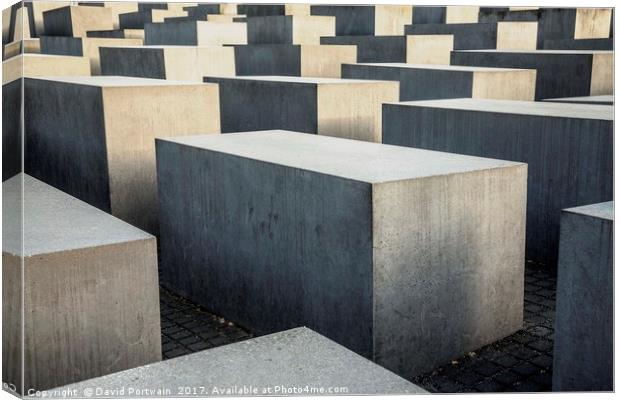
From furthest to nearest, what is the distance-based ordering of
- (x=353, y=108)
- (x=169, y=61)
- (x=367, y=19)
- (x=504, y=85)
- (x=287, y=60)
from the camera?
(x=367, y=19), (x=287, y=60), (x=169, y=61), (x=504, y=85), (x=353, y=108)

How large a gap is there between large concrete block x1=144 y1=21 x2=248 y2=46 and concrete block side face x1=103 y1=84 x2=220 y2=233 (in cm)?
793

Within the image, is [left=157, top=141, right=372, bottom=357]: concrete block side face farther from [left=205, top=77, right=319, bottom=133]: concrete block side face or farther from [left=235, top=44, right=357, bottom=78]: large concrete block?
[left=235, top=44, right=357, bottom=78]: large concrete block

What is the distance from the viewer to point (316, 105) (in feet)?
30.1

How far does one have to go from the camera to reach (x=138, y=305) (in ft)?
15.6

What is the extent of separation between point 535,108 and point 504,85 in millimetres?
2824

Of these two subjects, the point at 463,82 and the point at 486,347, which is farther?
the point at 463,82

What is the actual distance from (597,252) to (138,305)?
2.64m

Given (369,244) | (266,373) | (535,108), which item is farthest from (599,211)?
(535,108)

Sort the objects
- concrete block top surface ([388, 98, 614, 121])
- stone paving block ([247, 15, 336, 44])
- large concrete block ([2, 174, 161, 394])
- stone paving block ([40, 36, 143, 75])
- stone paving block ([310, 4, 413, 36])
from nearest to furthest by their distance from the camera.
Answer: large concrete block ([2, 174, 161, 394]), concrete block top surface ([388, 98, 614, 121]), stone paving block ([40, 36, 143, 75]), stone paving block ([247, 15, 336, 44]), stone paving block ([310, 4, 413, 36])

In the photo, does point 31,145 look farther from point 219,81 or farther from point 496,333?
point 496,333

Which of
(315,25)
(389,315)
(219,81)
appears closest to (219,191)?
(389,315)

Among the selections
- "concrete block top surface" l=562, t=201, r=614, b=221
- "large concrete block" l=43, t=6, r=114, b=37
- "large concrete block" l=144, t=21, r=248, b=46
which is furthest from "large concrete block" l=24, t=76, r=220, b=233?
"large concrete block" l=43, t=6, r=114, b=37

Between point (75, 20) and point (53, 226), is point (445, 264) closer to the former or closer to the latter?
point (53, 226)

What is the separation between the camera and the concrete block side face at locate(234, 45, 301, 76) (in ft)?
44.5
